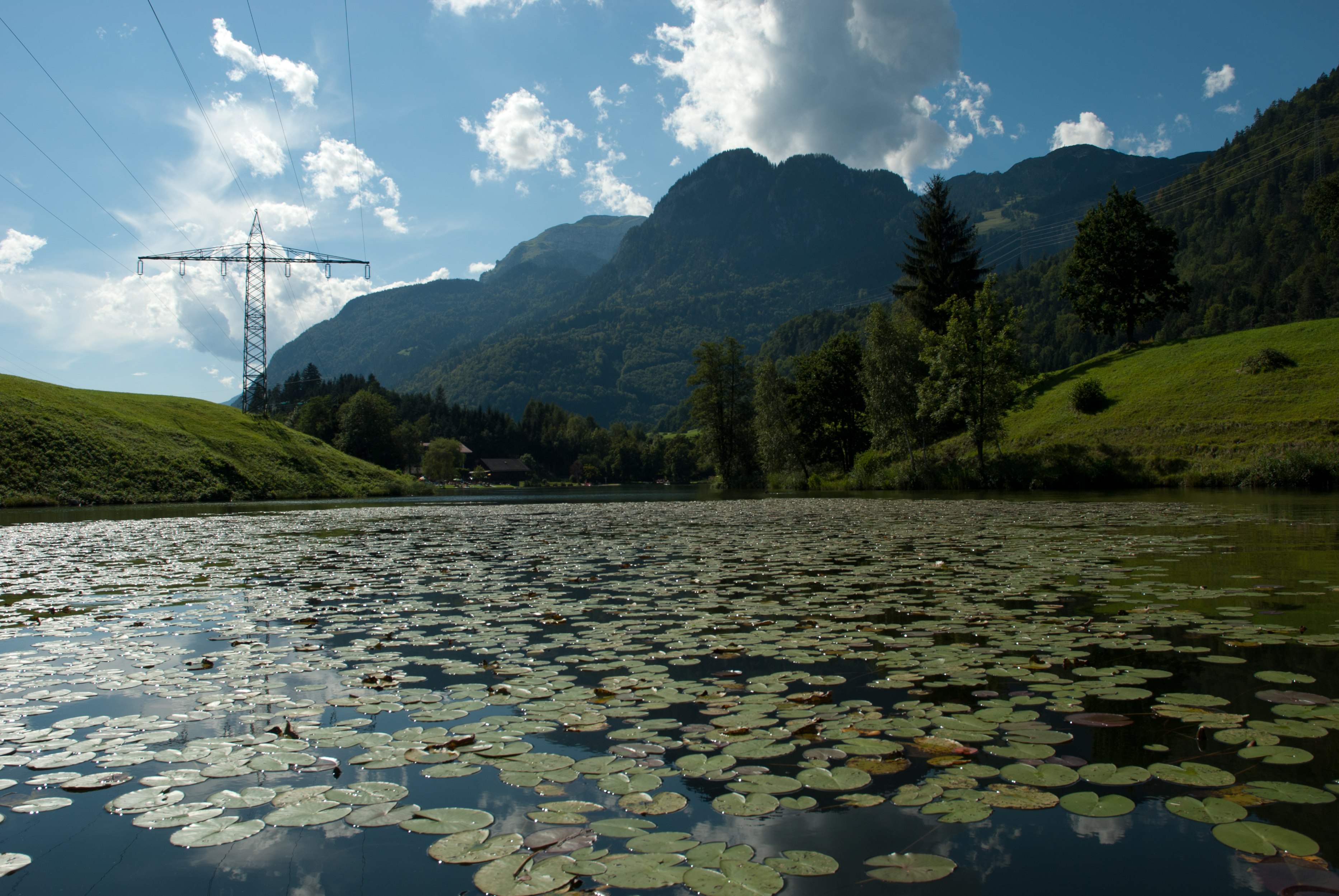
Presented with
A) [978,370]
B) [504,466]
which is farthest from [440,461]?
[978,370]

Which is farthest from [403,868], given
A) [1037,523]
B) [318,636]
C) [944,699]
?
[1037,523]

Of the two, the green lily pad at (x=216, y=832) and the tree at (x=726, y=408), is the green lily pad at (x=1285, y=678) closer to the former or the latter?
the green lily pad at (x=216, y=832)

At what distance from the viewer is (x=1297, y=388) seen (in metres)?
36.8

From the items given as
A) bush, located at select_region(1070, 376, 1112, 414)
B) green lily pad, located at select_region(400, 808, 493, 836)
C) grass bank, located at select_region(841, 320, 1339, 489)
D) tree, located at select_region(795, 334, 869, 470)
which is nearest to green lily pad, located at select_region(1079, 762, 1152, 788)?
green lily pad, located at select_region(400, 808, 493, 836)

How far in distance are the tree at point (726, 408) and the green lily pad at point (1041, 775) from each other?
6246cm

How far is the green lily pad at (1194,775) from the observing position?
3189 millimetres

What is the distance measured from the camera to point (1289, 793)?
3020mm

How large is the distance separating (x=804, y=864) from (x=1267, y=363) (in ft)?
171

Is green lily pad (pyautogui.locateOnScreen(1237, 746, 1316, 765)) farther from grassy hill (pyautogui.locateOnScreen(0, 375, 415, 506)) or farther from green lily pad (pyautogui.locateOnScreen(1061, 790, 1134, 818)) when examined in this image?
grassy hill (pyautogui.locateOnScreen(0, 375, 415, 506))

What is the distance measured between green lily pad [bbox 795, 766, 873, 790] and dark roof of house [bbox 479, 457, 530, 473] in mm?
149109

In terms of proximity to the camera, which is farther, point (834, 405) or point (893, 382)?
point (834, 405)

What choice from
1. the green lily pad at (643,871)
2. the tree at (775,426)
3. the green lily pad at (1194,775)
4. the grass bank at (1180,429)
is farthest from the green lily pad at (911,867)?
the tree at (775,426)

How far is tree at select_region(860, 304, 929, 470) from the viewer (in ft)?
153

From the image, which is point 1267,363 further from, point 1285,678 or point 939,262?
point 1285,678
